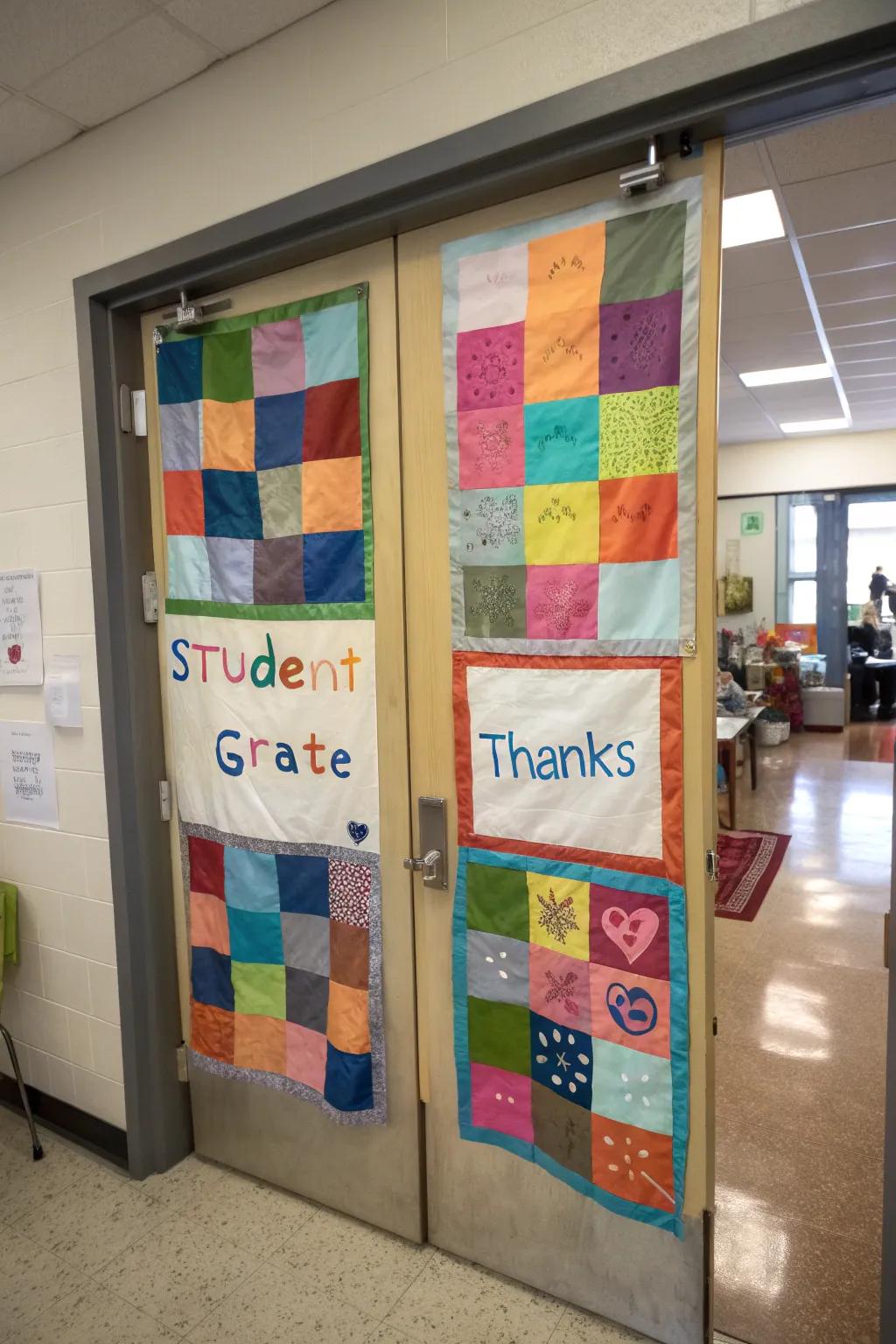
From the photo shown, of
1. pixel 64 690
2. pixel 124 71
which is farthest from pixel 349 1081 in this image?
pixel 124 71

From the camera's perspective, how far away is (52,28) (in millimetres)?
1729

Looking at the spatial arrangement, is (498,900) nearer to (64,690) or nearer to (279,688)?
(279,688)

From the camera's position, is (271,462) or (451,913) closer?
(451,913)

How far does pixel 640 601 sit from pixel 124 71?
5.65ft

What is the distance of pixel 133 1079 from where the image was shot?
2.30 meters

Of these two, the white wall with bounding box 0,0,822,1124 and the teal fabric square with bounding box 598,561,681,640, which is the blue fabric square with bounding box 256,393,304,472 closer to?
the white wall with bounding box 0,0,822,1124

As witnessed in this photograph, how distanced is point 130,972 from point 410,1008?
860 millimetres

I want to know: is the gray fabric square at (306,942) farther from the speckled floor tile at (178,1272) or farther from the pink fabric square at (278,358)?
the pink fabric square at (278,358)

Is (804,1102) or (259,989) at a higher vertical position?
(259,989)

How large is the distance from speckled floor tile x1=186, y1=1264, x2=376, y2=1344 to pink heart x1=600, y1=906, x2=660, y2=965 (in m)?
1.05

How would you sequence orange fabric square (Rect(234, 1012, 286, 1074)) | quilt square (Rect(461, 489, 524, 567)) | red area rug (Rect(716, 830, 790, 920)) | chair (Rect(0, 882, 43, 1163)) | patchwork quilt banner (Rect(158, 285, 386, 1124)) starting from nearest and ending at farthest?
quilt square (Rect(461, 489, 524, 567)) < patchwork quilt banner (Rect(158, 285, 386, 1124)) < orange fabric square (Rect(234, 1012, 286, 1074)) < chair (Rect(0, 882, 43, 1163)) < red area rug (Rect(716, 830, 790, 920))

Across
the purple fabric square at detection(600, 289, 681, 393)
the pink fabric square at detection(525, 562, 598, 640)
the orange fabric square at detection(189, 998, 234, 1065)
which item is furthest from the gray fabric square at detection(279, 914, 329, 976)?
the purple fabric square at detection(600, 289, 681, 393)

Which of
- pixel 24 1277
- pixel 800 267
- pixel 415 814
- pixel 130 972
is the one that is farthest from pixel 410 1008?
pixel 800 267

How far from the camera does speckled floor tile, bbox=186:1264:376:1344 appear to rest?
1.80 metres
